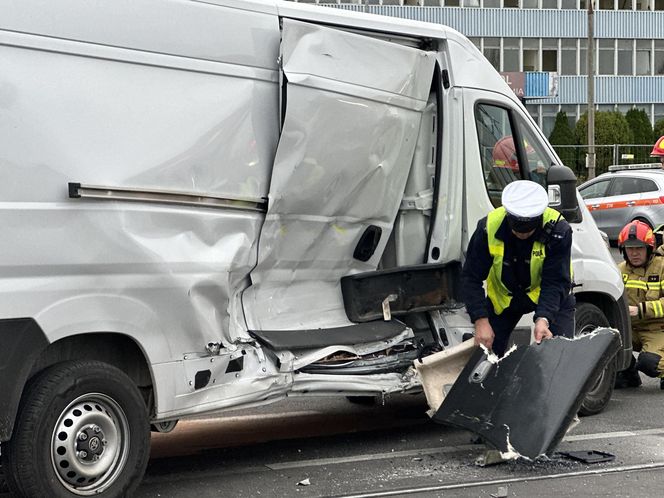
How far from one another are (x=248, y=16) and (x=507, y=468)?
2.88 m

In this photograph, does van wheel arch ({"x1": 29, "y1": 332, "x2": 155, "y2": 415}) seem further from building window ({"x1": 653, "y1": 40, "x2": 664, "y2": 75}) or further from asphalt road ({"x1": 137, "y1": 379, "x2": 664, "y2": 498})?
building window ({"x1": 653, "y1": 40, "x2": 664, "y2": 75})

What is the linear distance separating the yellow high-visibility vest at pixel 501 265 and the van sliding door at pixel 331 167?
0.77 meters

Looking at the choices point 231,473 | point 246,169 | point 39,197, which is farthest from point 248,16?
point 231,473

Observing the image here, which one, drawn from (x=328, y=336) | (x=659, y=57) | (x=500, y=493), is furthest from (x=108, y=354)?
(x=659, y=57)

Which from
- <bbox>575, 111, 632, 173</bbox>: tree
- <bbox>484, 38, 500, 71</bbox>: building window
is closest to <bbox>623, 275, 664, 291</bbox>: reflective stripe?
<bbox>575, 111, 632, 173</bbox>: tree

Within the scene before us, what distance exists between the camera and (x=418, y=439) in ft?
24.9

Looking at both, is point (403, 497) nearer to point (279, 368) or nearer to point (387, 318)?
point (279, 368)

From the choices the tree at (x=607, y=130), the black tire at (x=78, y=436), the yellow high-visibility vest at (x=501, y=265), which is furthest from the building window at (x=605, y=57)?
the black tire at (x=78, y=436)

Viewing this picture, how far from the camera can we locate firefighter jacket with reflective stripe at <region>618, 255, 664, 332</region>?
9.41 metres

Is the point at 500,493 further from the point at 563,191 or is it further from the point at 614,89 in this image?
the point at 614,89

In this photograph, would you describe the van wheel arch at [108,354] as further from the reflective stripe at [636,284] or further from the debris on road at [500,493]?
the reflective stripe at [636,284]

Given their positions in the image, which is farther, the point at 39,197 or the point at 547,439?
the point at 547,439

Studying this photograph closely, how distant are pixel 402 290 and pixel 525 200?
44.7 inches

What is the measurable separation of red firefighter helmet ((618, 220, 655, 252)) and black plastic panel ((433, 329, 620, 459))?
3077 mm
